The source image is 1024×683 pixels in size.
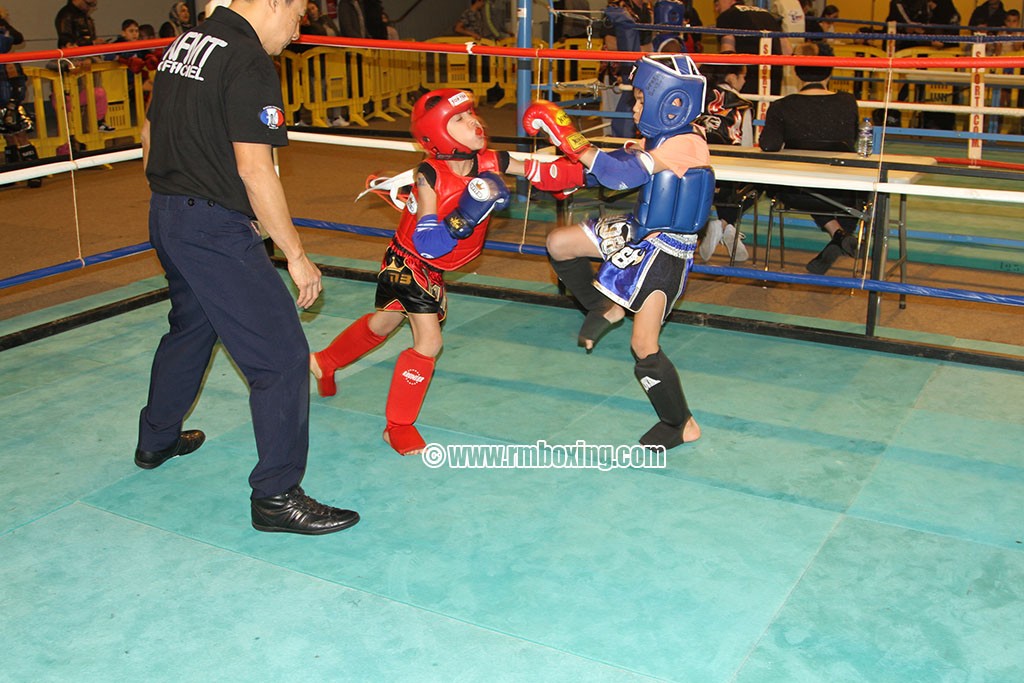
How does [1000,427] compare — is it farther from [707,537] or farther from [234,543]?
[234,543]

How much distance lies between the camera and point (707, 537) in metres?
3.19

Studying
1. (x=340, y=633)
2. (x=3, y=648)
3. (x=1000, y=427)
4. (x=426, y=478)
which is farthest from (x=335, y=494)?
(x=1000, y=427)

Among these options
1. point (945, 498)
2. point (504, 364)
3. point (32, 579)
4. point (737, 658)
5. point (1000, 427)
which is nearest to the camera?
point (737, 658)

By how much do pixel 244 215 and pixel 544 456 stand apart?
1.42 m

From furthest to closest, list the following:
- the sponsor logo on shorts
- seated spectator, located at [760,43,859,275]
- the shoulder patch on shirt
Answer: seated spectator, located at [760,43,859,275], the sponsor logo on shorts, the shoulder patch on shirt

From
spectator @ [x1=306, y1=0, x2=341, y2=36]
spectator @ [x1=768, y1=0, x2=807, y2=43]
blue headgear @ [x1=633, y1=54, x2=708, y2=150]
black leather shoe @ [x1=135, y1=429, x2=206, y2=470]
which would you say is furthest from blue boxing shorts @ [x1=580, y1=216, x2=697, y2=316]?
spectator @ [x1=306, y1=0, x2=341, y2=36]

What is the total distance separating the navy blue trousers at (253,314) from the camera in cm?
304

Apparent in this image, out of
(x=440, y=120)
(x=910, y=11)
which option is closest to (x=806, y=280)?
(x=440, y=120)

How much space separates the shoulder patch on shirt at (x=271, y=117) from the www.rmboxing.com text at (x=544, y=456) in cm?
141

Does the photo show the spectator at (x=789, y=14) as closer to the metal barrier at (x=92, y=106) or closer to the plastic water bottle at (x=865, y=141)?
the plastic water bottle at (x=865, y=141)

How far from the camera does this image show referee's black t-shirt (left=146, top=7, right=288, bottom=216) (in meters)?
2.84

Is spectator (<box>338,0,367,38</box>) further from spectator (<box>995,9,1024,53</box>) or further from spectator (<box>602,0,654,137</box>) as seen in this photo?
spectator (<box>995,9,1024,53</box>)

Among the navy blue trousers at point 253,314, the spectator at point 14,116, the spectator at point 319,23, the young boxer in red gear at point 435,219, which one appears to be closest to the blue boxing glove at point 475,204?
the young boxer in red gear at point 435,219

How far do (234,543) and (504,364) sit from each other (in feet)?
5.98
